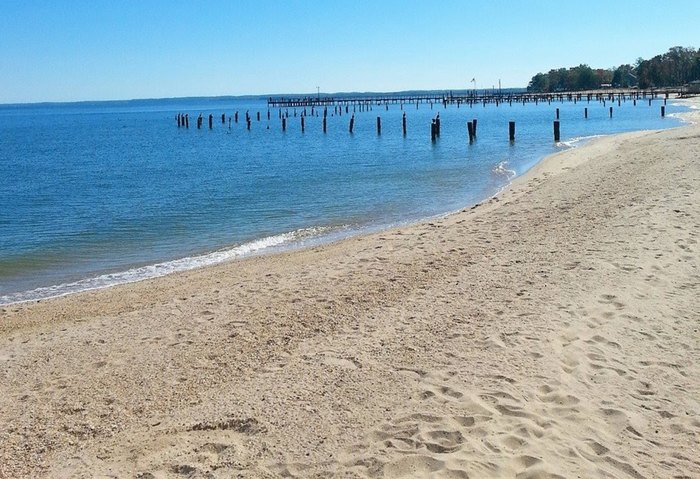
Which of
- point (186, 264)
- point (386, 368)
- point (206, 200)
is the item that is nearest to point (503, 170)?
point (206, 200)

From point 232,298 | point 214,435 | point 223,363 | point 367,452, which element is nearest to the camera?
point 367,452

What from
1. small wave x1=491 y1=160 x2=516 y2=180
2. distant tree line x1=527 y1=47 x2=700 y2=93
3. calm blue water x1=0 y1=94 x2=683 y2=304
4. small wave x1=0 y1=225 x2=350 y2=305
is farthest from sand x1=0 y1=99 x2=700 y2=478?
distant tree line x1=527 y1=47 x2=700 y2=93

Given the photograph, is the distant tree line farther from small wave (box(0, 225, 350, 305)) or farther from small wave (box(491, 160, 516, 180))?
small wave (box(0, 225, 350, 305))

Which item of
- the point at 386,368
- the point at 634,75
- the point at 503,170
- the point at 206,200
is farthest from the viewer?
the point at 634,75

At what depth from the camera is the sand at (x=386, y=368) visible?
16.2 feet

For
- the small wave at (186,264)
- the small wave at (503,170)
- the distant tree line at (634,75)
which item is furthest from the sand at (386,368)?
the distant tree line at (634,75)

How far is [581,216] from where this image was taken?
13344 mm

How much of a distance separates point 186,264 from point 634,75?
171669 mm

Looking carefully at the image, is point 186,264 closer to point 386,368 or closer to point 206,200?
point 386,368

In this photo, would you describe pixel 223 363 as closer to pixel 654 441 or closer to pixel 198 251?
pixel 654 441

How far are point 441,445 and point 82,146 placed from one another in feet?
193

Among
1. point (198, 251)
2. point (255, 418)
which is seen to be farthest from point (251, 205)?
point (255, 418)

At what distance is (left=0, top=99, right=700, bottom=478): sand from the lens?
495 centimetres

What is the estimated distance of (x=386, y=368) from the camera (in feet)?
21.2
